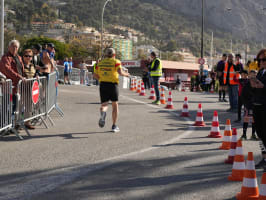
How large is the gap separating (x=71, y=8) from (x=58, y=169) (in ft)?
628

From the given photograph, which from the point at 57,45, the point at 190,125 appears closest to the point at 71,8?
the point at 57,45

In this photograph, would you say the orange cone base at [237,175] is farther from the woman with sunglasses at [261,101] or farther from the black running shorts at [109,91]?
the black running shorts at [109,91]

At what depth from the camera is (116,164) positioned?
24.1ft

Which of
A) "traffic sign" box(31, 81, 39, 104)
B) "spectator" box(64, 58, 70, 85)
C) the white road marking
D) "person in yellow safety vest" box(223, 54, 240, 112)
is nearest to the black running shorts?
"traffic sign" box(31, 81, 39, 104)

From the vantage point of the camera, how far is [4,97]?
9.71 meters

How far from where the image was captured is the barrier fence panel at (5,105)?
31.3ft

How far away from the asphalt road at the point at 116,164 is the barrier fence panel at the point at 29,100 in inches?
16.8

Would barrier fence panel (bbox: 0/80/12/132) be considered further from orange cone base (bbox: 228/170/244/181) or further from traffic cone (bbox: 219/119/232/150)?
orange cone base (bbox: 228/170/244/181)

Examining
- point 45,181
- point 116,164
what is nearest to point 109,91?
point 116,164

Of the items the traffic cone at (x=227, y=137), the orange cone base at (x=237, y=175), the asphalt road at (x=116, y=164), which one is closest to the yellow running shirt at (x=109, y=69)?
the asphalt road at (x=116, y=164)

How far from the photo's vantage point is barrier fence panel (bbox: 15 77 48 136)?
10423mm

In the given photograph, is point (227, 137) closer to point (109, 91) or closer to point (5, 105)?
point (109, 91)

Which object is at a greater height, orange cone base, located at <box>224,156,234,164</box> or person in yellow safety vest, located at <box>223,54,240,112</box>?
person in yellow safety vest, located at <box>223,54,240,112</box>

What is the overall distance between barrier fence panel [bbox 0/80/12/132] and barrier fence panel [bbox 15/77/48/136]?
270 mm
